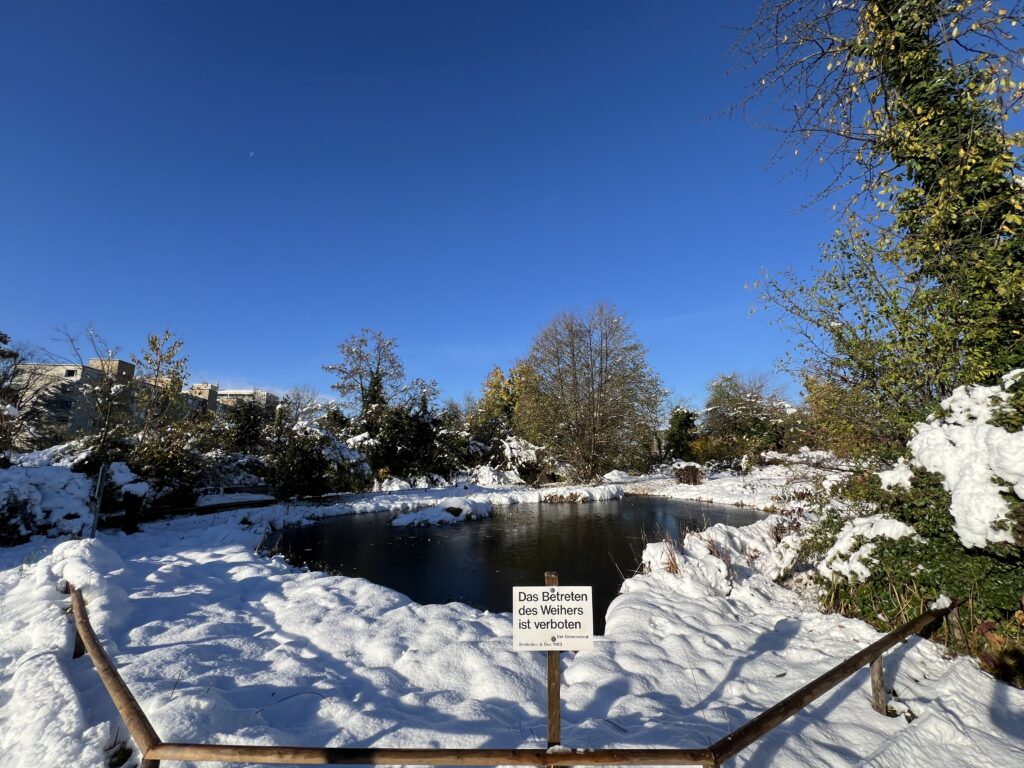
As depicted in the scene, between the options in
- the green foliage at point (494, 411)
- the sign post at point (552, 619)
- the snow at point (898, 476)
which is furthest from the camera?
the green foliage at point (494, 411)

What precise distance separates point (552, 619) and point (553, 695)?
394 millimetres

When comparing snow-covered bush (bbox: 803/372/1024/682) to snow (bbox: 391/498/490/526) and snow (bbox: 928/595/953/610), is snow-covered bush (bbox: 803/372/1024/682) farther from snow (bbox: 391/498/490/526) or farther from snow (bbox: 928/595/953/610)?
snow (bbox: 391/498/490/526)

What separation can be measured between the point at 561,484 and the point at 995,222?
2277 cm

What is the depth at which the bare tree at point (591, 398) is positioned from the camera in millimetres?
26188

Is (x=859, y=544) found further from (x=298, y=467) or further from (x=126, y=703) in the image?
(x=298, y=467)

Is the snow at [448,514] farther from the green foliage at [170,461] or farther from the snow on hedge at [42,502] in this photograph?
the snow on hedge at [42,502]

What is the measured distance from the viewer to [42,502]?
866cm

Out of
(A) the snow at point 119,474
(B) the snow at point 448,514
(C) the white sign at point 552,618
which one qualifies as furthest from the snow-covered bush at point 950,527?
(A) the snow at point 119,474

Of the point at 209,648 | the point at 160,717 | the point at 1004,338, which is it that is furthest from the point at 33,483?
the point at 1004,338

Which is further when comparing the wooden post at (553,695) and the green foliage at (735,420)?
the green foliage at (735,420)

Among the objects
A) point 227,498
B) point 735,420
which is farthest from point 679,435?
point 227,498

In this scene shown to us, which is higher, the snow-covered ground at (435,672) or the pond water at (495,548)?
the snow-covered ground at (435,672)

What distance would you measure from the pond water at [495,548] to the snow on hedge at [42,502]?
151 inches

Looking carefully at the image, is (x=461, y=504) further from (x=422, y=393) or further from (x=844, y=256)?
(x=844, y=256)
